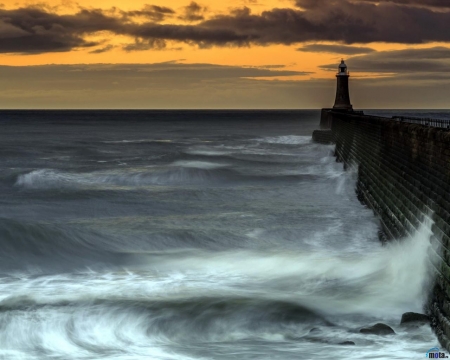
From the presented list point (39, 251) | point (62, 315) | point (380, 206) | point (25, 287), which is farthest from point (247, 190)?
point (62, 315)

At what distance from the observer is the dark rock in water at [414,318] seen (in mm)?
10180

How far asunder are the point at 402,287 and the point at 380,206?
634 cm

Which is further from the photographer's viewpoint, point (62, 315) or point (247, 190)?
point (247, 190)

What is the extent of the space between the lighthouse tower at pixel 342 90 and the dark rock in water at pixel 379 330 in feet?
160

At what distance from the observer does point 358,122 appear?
1108 inches

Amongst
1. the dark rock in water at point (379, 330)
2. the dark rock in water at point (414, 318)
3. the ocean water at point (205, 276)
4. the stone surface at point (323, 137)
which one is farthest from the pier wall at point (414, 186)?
the stone surface at point (323, 137)

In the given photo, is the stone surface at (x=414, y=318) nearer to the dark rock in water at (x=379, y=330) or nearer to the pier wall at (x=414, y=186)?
the pier wall at (x=414, y=186)

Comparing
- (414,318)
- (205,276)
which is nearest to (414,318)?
(414,318)

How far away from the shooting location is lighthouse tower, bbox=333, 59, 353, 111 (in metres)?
57.3

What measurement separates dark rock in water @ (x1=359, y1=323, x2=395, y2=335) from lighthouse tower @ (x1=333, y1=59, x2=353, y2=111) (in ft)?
160

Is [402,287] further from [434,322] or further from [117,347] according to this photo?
[117,347]

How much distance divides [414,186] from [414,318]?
3.86 metres

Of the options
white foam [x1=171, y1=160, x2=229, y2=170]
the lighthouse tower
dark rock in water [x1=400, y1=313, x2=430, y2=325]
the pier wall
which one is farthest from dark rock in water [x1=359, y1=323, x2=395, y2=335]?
the lighthouse tower

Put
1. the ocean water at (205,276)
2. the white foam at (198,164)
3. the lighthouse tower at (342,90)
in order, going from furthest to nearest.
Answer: the lighthouse tower at (342,90) → the white foam at (198,164) → the ocean water at (205,276)
